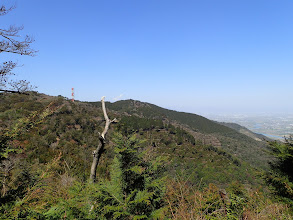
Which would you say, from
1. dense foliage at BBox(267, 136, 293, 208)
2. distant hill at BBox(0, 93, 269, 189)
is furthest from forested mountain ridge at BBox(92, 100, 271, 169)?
dense foliage at BBox(267, 136, 293, 208)

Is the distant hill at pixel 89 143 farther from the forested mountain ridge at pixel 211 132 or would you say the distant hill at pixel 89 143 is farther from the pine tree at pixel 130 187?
the forested mountain ridge at pixel 211 132

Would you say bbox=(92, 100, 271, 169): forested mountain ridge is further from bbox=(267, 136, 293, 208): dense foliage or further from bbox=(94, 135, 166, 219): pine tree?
bbox=(94, 135, 166, 219): pine tree

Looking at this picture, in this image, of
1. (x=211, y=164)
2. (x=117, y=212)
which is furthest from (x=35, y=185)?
(x=211, y=164)

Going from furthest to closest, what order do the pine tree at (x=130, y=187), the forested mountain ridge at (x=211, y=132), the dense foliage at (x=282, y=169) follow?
the forested mountain ridge at (x=211, y=132), the dense foliage at (x=282, y=169), the pine tree at (x=130, y=187)

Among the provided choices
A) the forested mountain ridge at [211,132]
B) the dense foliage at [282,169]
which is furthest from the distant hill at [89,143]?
the forested mountain ridge at [211,132]

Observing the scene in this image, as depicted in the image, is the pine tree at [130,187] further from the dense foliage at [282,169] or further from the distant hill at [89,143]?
the dense foliage at [282,169]

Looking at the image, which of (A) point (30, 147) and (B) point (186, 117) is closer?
(A) point (30, 147)

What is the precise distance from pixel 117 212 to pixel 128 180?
2.89 feet

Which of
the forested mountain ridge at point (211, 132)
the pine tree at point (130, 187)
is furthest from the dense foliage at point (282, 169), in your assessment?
the forested mountain ridge at point (211, 132)

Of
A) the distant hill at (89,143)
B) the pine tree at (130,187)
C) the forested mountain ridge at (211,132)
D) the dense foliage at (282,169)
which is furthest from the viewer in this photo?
the forested mountain ridge at (211,132)

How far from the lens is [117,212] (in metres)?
3.29

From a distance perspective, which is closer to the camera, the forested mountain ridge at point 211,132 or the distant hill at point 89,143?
the distant hill at point 89,143

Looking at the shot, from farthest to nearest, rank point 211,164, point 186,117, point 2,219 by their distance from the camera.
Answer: point 186,117 → point 211,164 → point 2,219

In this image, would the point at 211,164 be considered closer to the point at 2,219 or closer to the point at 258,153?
the point at 258,153
